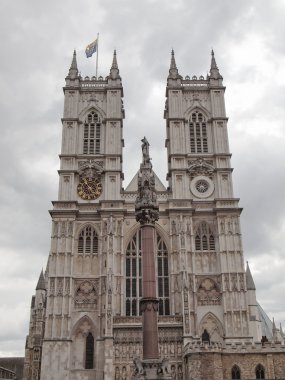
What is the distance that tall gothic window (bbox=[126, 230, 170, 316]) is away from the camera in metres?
39.9

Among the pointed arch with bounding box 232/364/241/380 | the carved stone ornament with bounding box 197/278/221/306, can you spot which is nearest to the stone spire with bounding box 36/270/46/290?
the carved stone ornament with bounding box 197/278/221/306

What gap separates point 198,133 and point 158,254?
12.3 meters

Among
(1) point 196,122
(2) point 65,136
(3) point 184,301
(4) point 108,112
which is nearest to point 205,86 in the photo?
(1) point 196,122

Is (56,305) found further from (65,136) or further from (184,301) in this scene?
(65,136)

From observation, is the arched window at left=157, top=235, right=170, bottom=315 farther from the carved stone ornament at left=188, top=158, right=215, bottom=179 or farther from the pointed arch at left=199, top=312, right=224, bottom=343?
the carved stone ornament at left=188, top=158, right=215, bottom=179

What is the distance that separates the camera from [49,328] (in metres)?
38.2

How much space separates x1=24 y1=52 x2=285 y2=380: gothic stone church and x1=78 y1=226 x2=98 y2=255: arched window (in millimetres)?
86

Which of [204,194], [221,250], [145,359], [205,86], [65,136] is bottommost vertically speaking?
[145,359]

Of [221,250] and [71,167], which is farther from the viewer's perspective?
[71,167]

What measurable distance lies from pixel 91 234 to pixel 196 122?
1459 cm

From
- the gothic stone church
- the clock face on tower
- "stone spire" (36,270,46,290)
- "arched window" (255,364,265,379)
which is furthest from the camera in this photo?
"stone spire" (36,270,46,290)

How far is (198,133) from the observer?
152ft

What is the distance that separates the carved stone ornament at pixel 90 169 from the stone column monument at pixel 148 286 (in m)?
20.2

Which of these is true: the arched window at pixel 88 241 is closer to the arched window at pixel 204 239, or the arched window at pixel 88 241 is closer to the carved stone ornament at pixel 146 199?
the arched window at pixel 204 239
